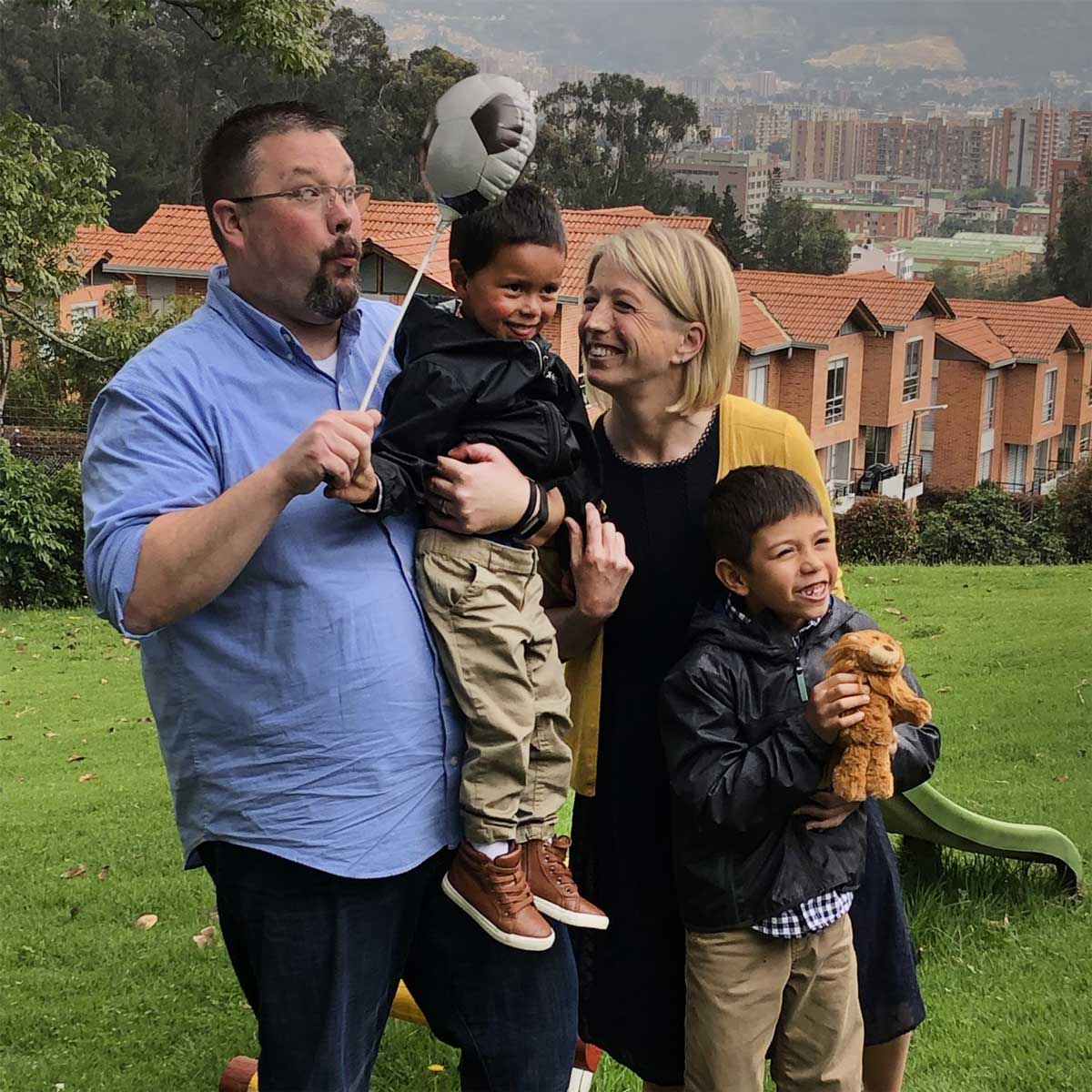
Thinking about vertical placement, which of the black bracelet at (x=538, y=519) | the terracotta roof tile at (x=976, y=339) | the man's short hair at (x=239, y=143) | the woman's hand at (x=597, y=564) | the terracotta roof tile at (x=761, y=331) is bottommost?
the terracotta roof tile at (x=976, y=339)

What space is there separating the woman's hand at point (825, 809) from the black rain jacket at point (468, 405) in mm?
666

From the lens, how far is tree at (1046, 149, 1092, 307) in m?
55.2

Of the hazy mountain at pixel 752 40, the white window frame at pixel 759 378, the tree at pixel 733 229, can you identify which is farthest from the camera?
the hazy mountain at pixel 752 40

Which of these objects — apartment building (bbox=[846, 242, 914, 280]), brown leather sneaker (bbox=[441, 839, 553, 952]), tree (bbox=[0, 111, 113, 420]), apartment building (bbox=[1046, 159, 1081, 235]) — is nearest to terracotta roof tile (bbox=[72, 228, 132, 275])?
tree (bbox=[0, 111, 113, 420])

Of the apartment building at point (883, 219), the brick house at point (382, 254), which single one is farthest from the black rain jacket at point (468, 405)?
the apartment building at point (883, 219)

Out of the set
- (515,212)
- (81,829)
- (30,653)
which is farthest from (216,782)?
(30,653)

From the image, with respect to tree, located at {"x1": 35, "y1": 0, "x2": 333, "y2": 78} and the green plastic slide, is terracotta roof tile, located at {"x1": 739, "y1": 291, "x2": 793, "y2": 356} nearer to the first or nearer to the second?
tree, located at {"x1": 35, "y1": 0, "x2": 333, "y2": 78}

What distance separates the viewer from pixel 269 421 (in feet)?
6.82

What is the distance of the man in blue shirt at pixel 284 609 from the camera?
193cm

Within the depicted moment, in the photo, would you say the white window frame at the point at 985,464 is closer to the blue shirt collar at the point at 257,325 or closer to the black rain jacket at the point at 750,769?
the black rain jacket at the point at 750,769

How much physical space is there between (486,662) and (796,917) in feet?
2.53

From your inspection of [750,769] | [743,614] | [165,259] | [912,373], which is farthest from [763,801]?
[912,373]

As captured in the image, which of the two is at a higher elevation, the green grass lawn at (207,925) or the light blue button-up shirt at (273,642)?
the light blue button-up shirt at (273,642)

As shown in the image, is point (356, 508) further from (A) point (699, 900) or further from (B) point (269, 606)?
(A) point (699, 900)
